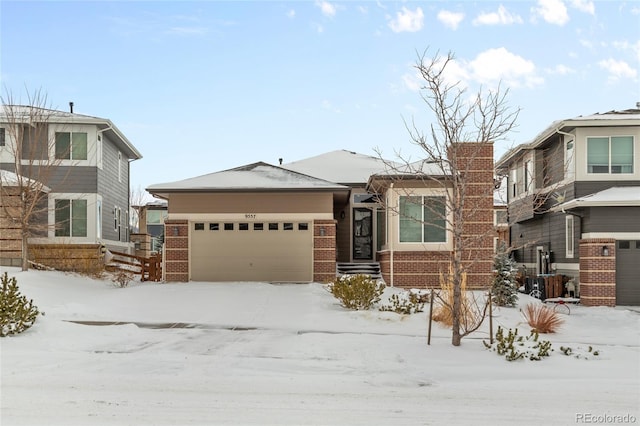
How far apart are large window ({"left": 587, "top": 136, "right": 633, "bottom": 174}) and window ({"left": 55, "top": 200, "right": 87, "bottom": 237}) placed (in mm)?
20423

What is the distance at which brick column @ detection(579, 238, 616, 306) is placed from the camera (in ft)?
57.2

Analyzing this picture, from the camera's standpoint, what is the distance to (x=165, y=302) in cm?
1633

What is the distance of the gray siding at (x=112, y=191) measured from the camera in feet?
→ 79.9

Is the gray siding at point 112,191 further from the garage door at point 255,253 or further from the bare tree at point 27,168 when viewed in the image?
the garage door at point 255,253

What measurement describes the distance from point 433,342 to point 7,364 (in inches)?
302

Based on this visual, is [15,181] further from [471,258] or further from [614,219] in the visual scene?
[614,219]

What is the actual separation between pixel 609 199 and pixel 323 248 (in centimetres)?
997

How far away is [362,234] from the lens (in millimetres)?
23828

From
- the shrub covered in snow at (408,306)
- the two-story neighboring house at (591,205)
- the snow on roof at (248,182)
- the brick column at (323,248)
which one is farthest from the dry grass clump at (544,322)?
the snow on roof at (248,182)

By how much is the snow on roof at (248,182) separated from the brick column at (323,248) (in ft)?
4.98

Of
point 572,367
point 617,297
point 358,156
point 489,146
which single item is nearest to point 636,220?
point 617,297

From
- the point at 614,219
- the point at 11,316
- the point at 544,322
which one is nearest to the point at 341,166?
the point at 614,219

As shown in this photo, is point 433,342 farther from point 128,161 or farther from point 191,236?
point 128,161

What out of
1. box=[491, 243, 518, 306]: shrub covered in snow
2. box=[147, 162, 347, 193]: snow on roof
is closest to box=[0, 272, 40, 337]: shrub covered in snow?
box=[147, 162, 347, 193]: snow on roof
